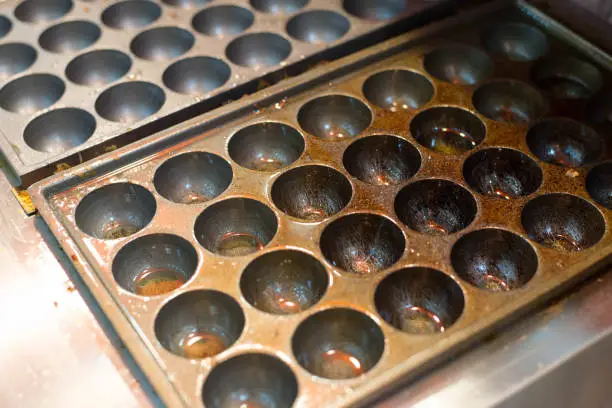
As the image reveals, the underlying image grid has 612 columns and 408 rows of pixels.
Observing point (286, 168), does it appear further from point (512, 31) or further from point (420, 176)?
point (512, 31)

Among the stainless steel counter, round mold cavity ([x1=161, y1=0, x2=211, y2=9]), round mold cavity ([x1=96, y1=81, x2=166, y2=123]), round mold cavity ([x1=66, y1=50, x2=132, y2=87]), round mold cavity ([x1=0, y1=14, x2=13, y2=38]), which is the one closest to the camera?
the stainless steel counter

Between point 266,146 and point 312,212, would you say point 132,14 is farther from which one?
point 312,212

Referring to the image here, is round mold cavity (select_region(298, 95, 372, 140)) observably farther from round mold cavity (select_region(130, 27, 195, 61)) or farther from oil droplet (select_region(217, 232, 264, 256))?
round mold cavity (select_region(130, 27, 195, 61))

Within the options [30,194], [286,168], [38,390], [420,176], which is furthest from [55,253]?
[420,176]

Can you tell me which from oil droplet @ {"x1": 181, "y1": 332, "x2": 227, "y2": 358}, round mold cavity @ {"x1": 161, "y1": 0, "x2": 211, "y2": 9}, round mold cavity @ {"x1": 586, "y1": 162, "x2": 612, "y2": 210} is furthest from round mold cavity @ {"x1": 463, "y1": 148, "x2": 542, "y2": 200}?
round mold cavity @ {"x1": 161, "y1": 0, "x2": 211, "y2": 9}

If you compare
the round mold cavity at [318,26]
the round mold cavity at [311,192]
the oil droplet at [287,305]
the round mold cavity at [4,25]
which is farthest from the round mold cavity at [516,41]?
the round mold cavity at [4,25]
